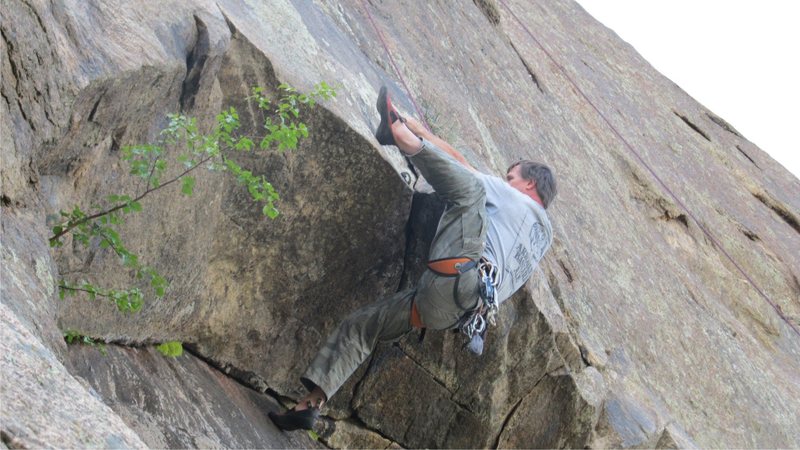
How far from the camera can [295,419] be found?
250 inches

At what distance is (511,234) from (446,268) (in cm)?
59

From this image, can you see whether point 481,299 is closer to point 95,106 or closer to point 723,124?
point 95,106

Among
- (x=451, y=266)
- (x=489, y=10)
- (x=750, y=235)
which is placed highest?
(x=489, y=10)

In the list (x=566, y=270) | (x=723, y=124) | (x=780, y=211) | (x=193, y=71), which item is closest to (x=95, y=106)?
(x=193, y=71)

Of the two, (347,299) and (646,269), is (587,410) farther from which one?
(646,269)

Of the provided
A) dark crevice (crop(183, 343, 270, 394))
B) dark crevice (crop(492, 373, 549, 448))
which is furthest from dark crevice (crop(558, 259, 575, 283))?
dark crevice (crop(183, 343, 270, 394))

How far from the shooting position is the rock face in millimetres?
4270

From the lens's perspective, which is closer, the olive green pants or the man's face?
the olive green pants

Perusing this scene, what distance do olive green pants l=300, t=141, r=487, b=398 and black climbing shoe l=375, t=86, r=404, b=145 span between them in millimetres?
293

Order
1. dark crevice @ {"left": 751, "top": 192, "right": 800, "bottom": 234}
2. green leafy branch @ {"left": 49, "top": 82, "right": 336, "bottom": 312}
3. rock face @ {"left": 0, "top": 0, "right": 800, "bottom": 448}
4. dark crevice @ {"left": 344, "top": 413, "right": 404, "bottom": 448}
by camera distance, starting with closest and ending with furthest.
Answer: rock face @ {"left": 0, "top": 0, "right": 800, "bottom": 448}
green leafy branch @ {"left": 49, "top": 82, "right": 336, "bottom": 312}
dark crevice @ {"left": 344, "top": 413, "right": 404, "bottom": 448}
dark crevice @ {"left": 751, "top": 192, "right": 800, "bottom": 234}

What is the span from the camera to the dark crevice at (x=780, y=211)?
15.5m

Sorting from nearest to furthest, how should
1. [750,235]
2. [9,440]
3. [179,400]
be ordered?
[9,440]
[179,400]
[750,235]

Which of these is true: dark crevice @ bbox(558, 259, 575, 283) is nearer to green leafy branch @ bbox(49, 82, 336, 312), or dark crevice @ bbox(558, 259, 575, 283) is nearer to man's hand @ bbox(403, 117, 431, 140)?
man's hand @ bbox(403, 117, 431, 140)

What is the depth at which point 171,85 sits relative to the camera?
525 cm
